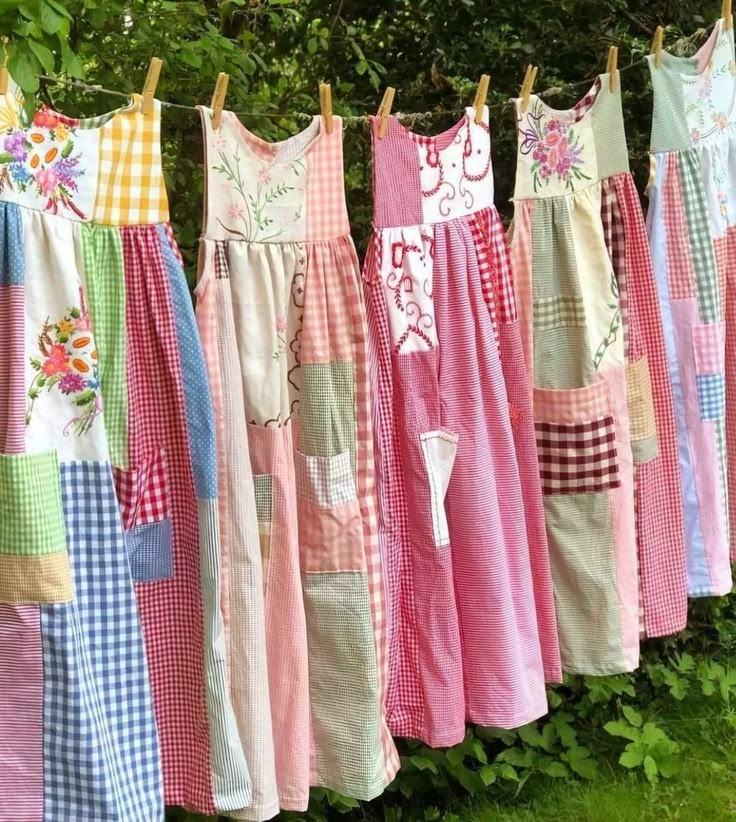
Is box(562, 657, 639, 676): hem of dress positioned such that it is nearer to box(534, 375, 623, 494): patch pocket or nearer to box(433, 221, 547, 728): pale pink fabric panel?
box(433, 221, 547, 728): pale pink fabric panel

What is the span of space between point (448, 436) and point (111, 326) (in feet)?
1.93

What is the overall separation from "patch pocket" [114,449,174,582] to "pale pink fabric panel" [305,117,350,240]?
0.45 meters

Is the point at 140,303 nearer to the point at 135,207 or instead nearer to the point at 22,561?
the point at 135,207

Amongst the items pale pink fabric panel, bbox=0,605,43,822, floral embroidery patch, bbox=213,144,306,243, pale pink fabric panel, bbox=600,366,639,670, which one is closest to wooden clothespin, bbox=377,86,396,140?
floral embroidery patch, bbox=213,144,306,243

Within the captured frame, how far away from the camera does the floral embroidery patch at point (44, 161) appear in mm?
1235

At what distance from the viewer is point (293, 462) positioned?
4.97 ft

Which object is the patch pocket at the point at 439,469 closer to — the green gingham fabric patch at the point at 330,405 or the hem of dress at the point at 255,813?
the green gingham fabric patch at the point at 330,405

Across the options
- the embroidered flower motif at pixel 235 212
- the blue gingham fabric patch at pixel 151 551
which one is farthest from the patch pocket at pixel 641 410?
the blue gingham fabric patch at pixel 151 551

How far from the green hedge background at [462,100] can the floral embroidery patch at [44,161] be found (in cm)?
57

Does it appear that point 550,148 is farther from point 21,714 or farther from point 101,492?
point 21,714

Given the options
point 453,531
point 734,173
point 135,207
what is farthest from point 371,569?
point 734,173

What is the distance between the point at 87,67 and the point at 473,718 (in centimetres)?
151

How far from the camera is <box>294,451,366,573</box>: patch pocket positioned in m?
1.51

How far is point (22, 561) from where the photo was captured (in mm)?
1242
